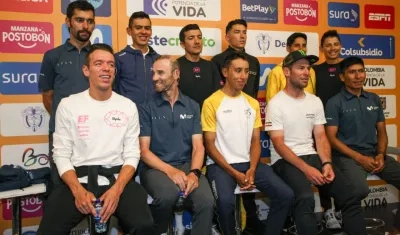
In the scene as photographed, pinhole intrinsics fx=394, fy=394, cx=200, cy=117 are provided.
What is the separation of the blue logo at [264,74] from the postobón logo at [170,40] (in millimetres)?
576

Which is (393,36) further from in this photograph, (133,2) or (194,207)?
(194,207)

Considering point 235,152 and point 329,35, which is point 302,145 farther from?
point 329,35

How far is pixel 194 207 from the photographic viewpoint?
7.73 ft

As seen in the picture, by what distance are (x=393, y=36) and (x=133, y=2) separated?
290 centimetres

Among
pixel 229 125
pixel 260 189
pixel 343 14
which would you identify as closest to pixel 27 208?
pixel 229 125

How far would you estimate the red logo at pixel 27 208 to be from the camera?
3143 millimetres

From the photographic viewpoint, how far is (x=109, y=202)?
6.91 ft

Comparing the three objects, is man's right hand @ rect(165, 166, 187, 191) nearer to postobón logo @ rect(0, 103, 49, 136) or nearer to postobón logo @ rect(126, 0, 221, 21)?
postobón logo @ rect(0, 103, 49, 136)

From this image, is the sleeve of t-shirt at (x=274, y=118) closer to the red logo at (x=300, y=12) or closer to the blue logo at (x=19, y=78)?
the red logo at (x=300, y=12)

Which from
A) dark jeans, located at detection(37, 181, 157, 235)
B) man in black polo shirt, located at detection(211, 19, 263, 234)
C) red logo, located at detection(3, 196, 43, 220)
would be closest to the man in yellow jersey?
man in black polo shirt, located at detection(211, 19, 263, 234)

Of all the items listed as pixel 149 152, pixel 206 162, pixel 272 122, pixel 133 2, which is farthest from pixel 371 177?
pixel 133 2

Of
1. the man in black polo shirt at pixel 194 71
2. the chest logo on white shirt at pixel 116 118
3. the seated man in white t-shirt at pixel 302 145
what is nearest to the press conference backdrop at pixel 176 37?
the man in black polo shirt at pixel 194 71

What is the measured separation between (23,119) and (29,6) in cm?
90

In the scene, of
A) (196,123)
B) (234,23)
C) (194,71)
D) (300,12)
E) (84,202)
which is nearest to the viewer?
(84,202)
